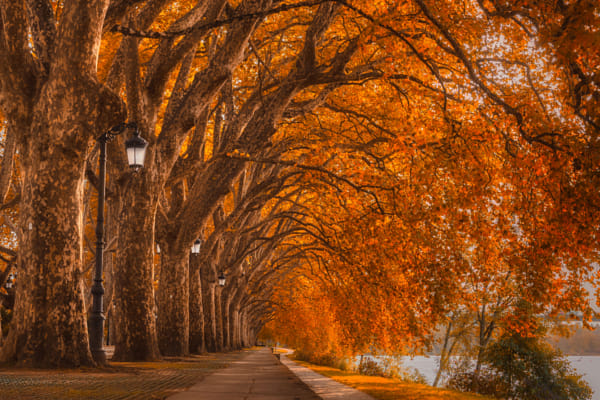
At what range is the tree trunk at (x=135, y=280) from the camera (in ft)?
43.6

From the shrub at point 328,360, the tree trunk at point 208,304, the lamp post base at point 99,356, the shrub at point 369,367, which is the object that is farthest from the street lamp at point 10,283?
the lamp post base at point 99,356

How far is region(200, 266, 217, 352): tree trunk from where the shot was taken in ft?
84.0

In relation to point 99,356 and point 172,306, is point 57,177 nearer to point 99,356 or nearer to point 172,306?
point 99,356

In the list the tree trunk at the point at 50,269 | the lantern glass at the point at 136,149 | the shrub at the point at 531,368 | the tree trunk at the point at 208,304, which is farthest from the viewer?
the shrub at the point at 531,368

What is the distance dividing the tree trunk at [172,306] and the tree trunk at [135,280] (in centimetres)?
382

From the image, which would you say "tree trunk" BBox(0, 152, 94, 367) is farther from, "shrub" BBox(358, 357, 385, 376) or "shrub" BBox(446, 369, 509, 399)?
"shrub" BBox(446, 369, 509, 399)

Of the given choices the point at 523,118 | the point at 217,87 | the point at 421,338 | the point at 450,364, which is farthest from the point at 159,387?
the point at 450,364

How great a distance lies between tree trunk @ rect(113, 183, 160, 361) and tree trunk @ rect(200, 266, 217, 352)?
1183 centimetres

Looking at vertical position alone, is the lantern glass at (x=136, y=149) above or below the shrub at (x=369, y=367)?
above

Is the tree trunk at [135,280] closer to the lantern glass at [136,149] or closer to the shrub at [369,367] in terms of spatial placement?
the lantern glass at [136,149]

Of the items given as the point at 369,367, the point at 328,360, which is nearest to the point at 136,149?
the point at 369,367

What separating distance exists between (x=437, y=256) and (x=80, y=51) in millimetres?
8275

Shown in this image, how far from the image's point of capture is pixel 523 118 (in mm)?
8641

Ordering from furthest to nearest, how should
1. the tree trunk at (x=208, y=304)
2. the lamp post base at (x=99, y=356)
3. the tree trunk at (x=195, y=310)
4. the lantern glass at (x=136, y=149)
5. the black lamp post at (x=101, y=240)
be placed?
the tree trunk at (x=208, y=304), the tree trunk at (x=195, y=310), the lantern glass at (x=136, y=149), the black lamp post at (x=101, y=240), the lamp post base at (x=99, y=356)
